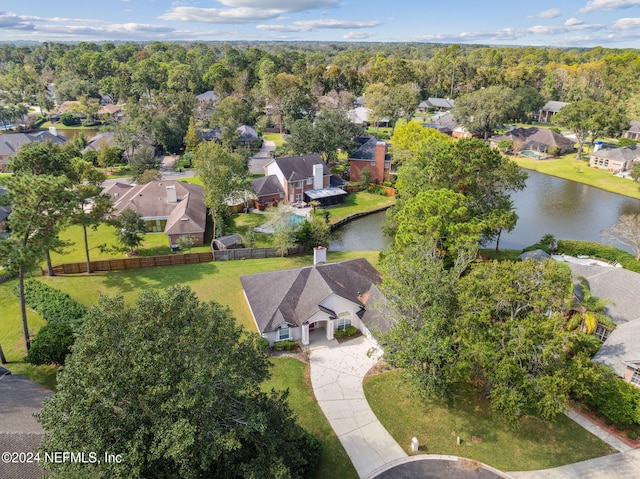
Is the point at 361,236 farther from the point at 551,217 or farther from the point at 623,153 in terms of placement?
the point at 623,153

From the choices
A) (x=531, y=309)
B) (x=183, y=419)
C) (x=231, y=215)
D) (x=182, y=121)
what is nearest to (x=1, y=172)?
(x=182, y=121)

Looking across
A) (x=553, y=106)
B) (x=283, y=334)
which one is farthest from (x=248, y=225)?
(x=553, y=106)

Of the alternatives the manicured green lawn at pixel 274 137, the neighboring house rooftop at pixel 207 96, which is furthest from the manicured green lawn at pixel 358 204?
the neighboring house rooftop at pixel 207 96

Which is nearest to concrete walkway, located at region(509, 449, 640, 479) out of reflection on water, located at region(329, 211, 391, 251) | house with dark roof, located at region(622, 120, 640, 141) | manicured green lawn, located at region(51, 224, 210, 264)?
reflection on water, located at region(329, 211, 391, 251)

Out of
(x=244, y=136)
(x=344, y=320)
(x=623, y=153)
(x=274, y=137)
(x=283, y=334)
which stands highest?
(x=244, y=136)

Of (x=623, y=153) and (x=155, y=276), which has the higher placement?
(x=623, y=153)

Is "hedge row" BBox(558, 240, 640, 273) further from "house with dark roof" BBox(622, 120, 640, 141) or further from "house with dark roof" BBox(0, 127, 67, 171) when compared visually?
"house with dark roof" BBox(0, 127, 67, 171)
